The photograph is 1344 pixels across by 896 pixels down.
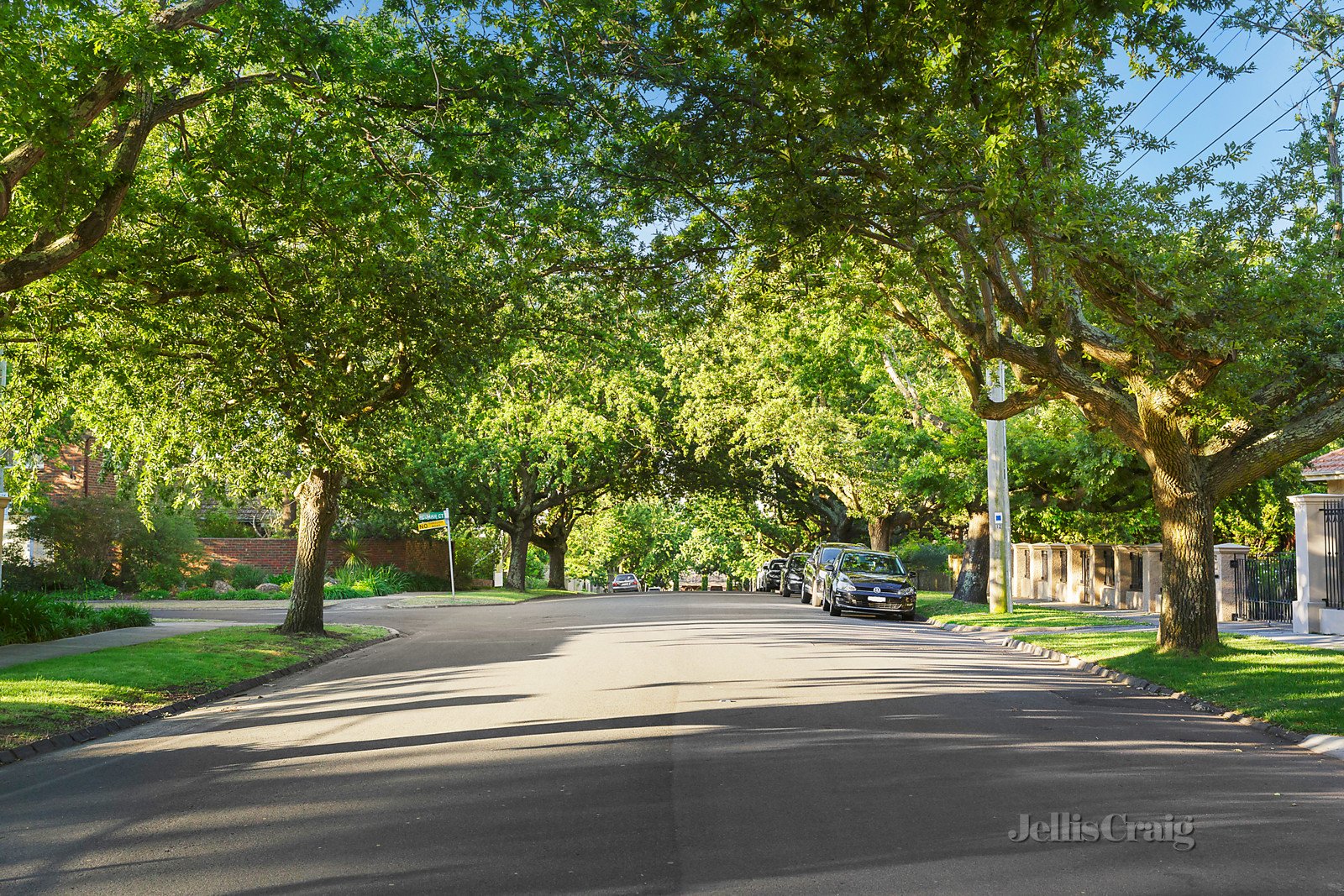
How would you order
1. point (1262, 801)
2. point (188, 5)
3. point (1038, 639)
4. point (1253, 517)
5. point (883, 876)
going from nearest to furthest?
point (883, 876), point (1262, 801), point (188, 5), point (1038, 639), point (1253, 517)

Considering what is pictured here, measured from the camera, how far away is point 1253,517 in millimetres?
37438

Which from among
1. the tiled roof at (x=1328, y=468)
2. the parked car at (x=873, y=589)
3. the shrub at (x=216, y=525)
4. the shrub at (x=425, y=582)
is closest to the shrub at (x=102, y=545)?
the shrub at (x=216, y=525)

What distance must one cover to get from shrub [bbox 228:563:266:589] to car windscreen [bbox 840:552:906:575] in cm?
2072

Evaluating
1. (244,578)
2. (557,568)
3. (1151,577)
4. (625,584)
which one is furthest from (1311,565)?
(625,584)

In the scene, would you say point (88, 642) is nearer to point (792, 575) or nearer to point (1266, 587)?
point (1266, 587)

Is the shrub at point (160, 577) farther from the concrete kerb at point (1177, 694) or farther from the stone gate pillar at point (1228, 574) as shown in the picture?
the stone gate pillar at point (1228, 574)

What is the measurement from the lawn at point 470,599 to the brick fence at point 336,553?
13.7 feet

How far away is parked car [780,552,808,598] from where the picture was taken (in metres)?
46.1

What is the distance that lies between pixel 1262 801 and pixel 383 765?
6.30 metres

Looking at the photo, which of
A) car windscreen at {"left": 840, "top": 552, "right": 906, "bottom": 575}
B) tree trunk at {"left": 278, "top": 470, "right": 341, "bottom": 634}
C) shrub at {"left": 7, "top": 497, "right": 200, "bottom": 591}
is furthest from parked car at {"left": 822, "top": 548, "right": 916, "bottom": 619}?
shrub at {"left": 7, "top": 497, "right": 200, "bottom": 591}

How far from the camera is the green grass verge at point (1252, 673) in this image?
442 inches

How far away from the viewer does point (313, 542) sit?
20875mm

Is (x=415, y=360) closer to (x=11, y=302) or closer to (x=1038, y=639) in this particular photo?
(x=11, y=302)

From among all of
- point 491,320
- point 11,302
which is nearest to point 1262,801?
point 491,320
